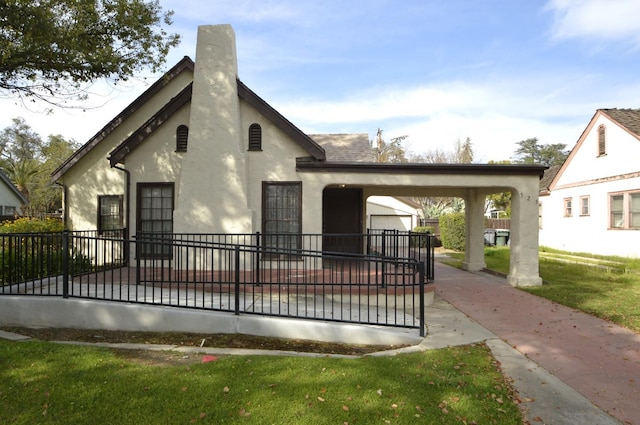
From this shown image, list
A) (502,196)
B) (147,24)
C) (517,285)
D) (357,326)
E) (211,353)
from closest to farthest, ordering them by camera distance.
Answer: (211,353), (357,326), (147,24), (517,285), (502,196)

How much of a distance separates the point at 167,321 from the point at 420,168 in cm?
693

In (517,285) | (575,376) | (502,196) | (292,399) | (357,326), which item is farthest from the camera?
(502,196)

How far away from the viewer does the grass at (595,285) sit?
785 centimetres

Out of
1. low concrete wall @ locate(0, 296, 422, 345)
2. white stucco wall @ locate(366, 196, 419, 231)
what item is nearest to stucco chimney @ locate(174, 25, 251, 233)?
low concrete wall @ locate(0, 296, 422, 345)

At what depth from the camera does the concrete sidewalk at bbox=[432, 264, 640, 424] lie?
3.98 metres

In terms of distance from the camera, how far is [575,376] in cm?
476

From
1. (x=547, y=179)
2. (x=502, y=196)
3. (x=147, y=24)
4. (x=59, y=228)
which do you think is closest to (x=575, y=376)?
(x=147, y=24)

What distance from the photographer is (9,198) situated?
108ft

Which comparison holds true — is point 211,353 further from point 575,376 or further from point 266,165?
point 266,165

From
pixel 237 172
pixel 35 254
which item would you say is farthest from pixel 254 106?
pixel 35 254

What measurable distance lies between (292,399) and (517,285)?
8.65 m

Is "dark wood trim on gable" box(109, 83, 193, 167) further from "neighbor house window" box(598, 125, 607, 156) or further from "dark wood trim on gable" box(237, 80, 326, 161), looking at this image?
"neighbor house window" box(598, 125, 607, 156)

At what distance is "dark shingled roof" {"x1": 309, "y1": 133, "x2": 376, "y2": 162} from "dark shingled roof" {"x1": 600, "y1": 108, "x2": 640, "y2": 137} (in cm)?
1108

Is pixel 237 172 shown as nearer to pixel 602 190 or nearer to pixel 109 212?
pixel 109 212
